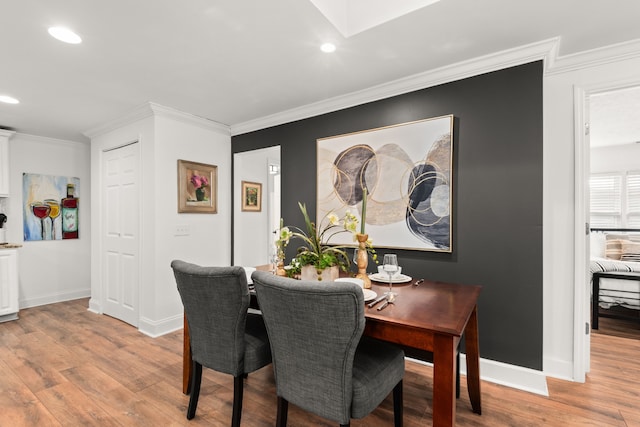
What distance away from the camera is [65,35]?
200 cm

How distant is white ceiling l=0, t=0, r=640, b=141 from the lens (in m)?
1.78

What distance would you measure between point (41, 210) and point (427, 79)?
5116mm

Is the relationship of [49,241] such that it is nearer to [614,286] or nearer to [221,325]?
[221,325]

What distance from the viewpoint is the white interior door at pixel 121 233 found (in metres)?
3.54

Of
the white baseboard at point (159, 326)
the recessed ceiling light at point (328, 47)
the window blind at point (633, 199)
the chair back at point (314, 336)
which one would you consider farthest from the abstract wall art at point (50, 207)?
the window blind at point (633, 199)

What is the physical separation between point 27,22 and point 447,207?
294cm

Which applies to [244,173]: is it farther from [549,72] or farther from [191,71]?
[549,72]

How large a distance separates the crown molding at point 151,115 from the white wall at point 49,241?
2.59 feet

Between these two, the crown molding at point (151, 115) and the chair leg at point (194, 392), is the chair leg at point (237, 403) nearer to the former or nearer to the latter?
the chair leg at point (194, 392)

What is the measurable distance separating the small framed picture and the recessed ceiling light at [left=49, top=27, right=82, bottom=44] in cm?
247

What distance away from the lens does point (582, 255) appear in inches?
87.4

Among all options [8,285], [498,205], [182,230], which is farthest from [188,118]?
[498,205]

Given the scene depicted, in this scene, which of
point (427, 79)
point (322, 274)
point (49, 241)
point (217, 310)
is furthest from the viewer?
point (49, 241)

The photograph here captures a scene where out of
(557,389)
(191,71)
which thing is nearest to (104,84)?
(191,71)
